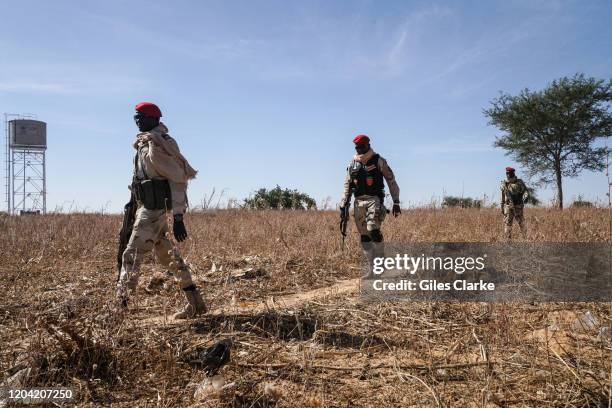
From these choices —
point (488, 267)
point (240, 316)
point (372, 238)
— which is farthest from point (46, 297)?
point (488, 267)

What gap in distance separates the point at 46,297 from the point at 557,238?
19.7ft

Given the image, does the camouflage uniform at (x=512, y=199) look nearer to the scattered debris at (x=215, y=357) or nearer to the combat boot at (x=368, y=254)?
the combat boot at (x=368, y=254)

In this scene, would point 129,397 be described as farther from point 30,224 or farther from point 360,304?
point 30,224

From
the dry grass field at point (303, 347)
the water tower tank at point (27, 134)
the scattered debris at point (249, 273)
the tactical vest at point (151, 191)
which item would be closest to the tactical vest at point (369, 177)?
the dry grass field at point (303, 347)

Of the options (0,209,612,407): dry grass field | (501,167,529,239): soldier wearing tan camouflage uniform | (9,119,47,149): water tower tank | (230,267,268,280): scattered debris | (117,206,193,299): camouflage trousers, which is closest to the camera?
(0,209,612,407): dry grass field

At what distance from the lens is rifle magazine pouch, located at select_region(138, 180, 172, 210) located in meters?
3.50

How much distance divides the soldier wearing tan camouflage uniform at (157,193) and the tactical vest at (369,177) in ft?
8.33

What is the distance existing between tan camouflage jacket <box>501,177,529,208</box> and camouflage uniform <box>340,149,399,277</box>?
12.7ft

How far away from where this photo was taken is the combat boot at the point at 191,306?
11.6 feet

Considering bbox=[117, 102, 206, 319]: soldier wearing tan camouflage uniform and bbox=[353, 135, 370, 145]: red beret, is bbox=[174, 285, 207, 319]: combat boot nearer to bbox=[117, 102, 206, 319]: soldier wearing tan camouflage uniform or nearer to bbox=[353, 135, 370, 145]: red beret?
bbox=[117, 102, 206, 319]: soldier wearing tan camouflage uniform

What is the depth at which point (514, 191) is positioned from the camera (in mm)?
8312

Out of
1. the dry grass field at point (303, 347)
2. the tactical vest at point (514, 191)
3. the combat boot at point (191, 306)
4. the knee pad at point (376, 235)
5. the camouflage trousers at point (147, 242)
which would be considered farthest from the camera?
the tactical vest at point (514, 191)

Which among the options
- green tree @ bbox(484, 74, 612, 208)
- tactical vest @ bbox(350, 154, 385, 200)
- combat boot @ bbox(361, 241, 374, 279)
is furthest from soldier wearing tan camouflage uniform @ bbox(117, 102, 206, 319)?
green tree @ bbox(484, 74, 612, 208)

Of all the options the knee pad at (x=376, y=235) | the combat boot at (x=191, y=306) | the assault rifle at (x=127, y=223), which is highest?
the assault rifle at (x=127, y=223)
